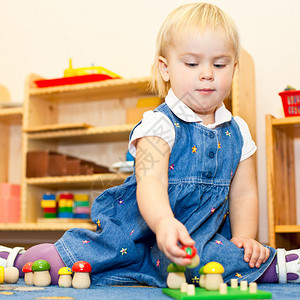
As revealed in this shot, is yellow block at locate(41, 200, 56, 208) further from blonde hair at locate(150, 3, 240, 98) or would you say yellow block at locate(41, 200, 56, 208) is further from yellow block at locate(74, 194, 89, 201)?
blonde hair at locate(150, 3, 240, 98)

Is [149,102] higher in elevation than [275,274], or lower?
higher

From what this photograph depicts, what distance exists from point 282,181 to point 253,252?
882mm

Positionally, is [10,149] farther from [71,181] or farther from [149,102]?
[149,102]

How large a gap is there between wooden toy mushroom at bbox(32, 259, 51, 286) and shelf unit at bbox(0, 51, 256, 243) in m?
0.90

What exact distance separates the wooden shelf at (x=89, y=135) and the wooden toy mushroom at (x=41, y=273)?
3.49 feet

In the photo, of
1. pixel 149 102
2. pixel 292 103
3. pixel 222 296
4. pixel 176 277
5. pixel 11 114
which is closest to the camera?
pixel 222 296

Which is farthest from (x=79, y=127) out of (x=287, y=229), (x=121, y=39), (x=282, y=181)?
(x=287, y=229)

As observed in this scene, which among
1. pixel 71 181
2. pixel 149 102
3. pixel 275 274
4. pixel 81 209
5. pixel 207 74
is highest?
pixel 149 102

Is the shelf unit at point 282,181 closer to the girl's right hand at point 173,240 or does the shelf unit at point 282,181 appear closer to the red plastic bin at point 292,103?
the red plastic bin at point 292,103

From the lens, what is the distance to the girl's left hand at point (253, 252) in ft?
2.81

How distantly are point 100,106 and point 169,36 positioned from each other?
1.37 metres

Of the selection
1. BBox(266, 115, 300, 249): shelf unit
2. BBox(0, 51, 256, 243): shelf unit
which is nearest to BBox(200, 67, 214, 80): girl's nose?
BBox(266, 115, 300, 249): shelf unit

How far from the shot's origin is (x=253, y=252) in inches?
34.1

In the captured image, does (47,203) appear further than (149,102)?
Yes
